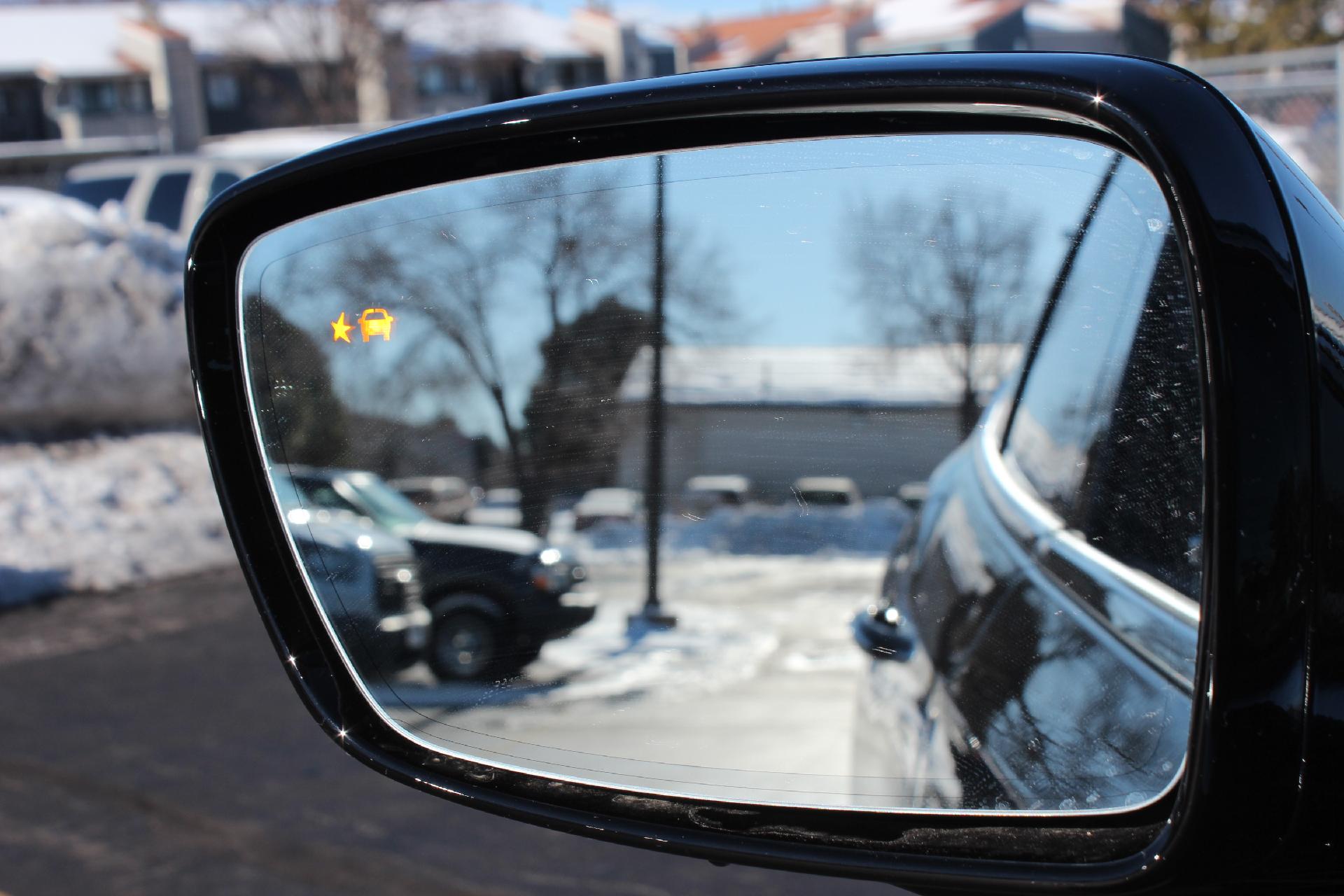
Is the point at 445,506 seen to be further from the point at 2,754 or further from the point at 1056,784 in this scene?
the point at 2,754

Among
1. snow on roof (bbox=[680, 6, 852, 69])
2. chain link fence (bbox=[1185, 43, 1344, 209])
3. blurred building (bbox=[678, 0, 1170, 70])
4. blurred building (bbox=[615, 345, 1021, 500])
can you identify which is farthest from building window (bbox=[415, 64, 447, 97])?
blurred building (bbox=[615, 345, 1021, 500])

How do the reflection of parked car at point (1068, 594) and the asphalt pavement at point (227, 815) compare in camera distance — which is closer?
the reflection of parked car at point (1068, 594)

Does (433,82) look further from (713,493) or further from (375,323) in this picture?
(375,323)

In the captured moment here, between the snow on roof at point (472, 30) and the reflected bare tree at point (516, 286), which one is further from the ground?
the snow on roof at point (472, 30)

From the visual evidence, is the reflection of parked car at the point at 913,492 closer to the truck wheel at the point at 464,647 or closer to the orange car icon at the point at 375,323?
the truck wheel at the point at 464,647

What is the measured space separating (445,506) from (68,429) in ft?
29.2

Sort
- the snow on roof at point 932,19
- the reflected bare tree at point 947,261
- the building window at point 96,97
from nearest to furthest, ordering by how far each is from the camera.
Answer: the reflected bare tree at point 947,261 → the snow on roof at point 932,19 → the building window at point 96,97

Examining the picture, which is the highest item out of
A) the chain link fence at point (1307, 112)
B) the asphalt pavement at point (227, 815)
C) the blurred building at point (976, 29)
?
the chain link fence at point (1307, 112)

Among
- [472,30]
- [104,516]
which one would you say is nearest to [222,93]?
[472,30]

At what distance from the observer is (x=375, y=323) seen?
1.46 meters

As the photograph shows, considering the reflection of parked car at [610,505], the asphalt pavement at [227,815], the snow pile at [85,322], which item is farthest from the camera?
the snow pile at [85,322]

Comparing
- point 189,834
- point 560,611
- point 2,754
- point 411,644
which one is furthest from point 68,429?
point 411,644

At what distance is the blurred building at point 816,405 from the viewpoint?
173 centimetres

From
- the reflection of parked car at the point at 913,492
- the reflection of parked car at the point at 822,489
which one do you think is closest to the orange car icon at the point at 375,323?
the reflection of parked car at the point at 822,489
